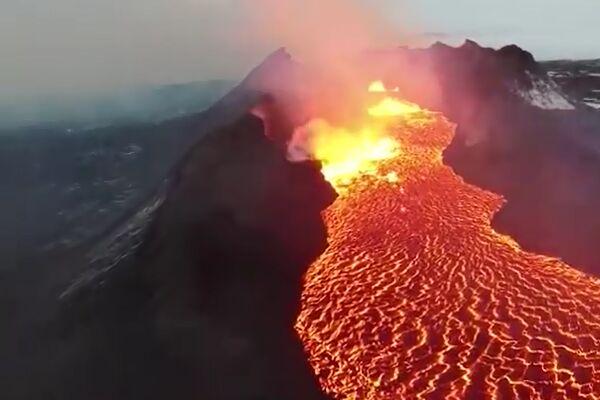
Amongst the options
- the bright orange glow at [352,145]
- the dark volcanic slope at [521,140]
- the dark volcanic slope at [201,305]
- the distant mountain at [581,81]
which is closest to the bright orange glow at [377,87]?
the dark volcanic slope at [521,140]

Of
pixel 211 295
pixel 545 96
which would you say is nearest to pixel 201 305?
pixel 211 295

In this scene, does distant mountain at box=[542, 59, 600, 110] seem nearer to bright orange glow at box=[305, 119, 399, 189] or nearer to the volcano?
bright orange glow at box=[305, 119, 399, 189]

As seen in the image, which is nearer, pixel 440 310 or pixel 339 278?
pixel 440 310

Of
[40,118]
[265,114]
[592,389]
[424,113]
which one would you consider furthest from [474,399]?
[40,118]

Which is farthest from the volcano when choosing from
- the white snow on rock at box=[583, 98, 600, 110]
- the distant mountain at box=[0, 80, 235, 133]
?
the distant mountain at box=[0, 80, 235, 133]

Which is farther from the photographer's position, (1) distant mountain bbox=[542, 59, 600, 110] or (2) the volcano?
(1) distant mountain bbox=[542, 59, 600, 110]

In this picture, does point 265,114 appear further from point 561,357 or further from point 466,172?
point 561,357

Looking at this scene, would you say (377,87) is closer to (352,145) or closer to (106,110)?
(352,145)
